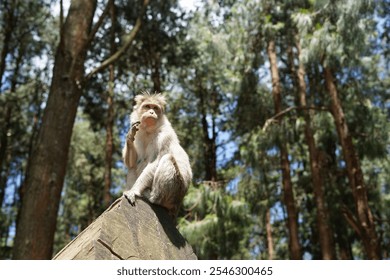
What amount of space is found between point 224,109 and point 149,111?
49.2ft

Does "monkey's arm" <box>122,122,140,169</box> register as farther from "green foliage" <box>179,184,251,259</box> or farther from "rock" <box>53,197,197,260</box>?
"green foliage" <box>179,184,251,259</box>

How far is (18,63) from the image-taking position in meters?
18.8

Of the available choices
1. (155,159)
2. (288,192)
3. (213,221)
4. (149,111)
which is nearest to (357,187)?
(288,192)

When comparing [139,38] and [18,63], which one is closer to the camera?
[139,38]

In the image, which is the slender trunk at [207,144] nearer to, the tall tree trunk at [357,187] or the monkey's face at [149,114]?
the tall tree trunk at [357,187]

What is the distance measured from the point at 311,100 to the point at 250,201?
4.11 m

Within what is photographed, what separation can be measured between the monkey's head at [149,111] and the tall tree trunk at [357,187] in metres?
7.09

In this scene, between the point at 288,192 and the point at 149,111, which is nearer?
the point at 149,111

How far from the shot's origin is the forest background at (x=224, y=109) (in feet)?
23.0

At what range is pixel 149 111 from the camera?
15.2 feet

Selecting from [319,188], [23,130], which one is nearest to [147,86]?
[319,188]

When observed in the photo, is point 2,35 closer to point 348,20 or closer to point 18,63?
point 18,63

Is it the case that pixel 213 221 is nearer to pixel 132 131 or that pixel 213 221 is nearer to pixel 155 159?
pixel 155 159

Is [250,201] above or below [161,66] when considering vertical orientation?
below
